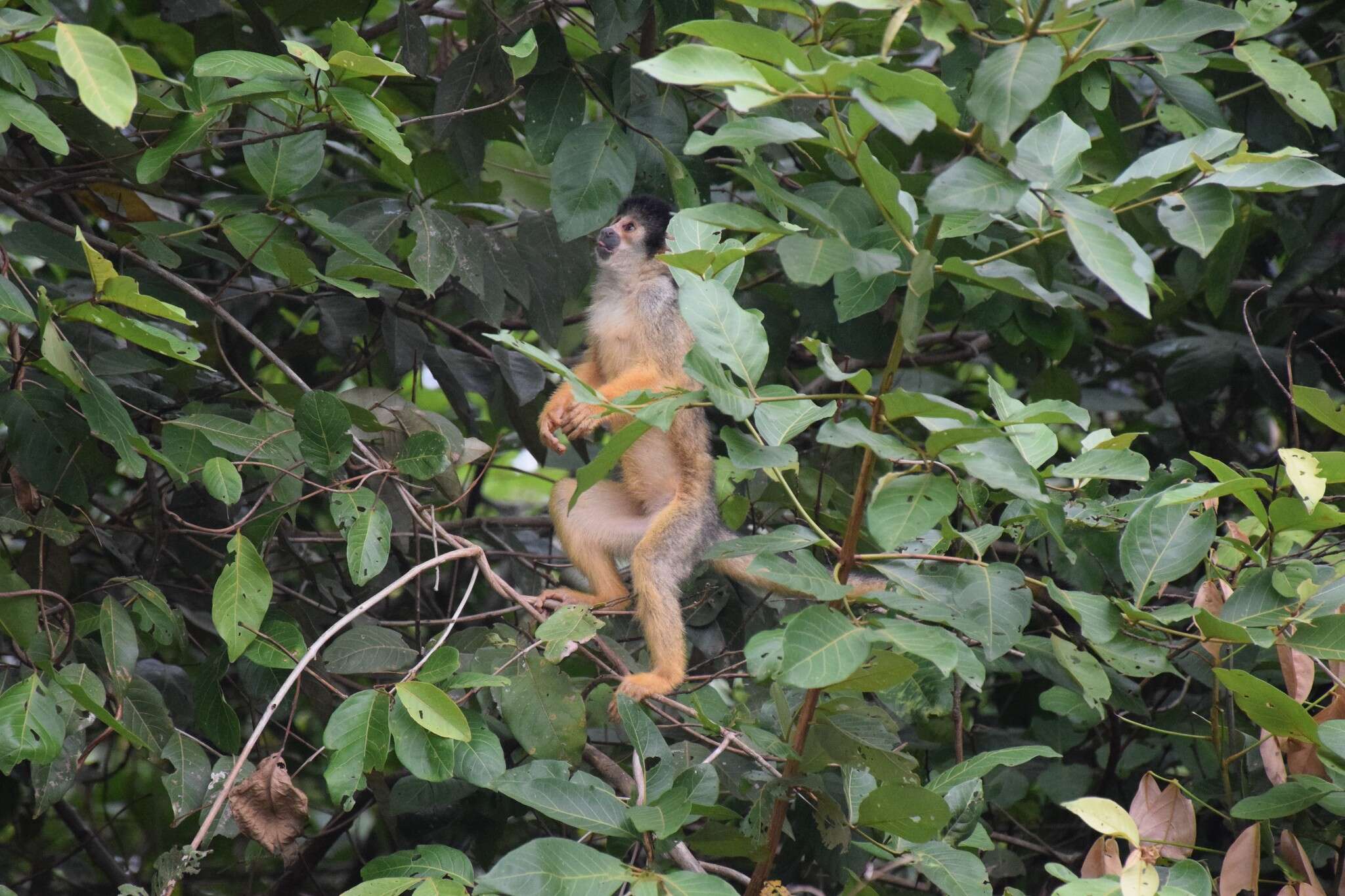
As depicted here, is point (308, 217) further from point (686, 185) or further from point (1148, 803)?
point (1148, 803)

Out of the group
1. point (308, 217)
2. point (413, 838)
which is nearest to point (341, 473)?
point (308, 217)

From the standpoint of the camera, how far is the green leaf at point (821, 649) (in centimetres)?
181

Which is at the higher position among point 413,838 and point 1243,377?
point 1243,377

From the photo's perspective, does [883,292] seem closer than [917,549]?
Yes

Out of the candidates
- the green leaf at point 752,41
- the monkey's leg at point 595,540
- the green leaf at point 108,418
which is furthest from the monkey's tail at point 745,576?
the green leaf at point 752,41

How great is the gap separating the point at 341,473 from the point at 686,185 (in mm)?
1297

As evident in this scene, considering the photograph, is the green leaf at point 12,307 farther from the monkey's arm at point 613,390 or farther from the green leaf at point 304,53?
the monkey's arm at point 613,390

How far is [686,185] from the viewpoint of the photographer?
3299mm

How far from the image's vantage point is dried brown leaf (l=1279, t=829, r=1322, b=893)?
2475 millimetres

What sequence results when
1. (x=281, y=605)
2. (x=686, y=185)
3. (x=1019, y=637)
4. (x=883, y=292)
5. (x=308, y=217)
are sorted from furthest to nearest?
(x=281, y=605)
(x=686, y=185)
(x=308, y=217)
(x=883, y=292)
(x=1019, y=637)

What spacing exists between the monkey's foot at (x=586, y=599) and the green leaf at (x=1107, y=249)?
2.24m

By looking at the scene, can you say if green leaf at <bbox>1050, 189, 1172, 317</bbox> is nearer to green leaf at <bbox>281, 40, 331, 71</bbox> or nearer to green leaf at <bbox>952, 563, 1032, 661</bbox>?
green leaf at <bbox>952, 563, 1032, 661</bbox>

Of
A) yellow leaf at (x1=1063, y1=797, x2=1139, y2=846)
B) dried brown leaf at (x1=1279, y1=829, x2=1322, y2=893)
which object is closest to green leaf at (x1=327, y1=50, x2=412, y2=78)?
yellow leaf at (x1=1063, y1=797, x2=1139, y2=846)

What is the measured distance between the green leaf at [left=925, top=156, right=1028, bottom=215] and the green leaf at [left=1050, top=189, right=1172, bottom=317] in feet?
0.25
